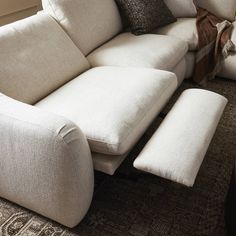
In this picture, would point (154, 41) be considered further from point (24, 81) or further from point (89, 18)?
point (24, 81)

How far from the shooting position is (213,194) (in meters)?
1.42

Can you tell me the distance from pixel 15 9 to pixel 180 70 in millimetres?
1645

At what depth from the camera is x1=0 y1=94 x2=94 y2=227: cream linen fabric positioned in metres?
1.04

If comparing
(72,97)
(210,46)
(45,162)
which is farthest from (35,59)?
(210,46)

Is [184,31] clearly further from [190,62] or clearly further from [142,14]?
[142,14]

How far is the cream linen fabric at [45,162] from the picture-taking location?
1.04 meters

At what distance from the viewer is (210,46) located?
2.26 metres

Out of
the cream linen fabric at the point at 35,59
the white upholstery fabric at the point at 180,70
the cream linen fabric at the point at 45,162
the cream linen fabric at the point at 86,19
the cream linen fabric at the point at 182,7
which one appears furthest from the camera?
the cream linen fabric at the point at 182,7

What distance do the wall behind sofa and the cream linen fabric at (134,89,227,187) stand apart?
6.33ft

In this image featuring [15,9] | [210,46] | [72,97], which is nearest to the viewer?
[72,97]

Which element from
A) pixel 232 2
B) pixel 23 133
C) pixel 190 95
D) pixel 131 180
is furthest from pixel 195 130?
pixel 232 2

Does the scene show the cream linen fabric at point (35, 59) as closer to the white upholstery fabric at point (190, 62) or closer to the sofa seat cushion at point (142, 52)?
the sofa seat cushion at point (142, 52)

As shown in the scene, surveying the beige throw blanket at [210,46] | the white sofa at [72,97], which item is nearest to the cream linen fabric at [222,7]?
the beige throw blanket at [210,46]

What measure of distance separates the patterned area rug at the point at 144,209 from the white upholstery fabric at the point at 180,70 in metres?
0.72
